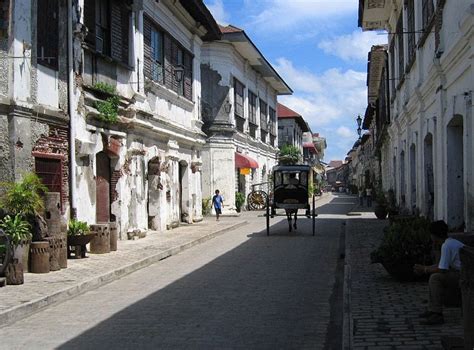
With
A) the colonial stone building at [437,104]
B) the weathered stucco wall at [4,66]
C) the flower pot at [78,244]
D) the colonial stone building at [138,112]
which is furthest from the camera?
the colonial stone building at [138,112]

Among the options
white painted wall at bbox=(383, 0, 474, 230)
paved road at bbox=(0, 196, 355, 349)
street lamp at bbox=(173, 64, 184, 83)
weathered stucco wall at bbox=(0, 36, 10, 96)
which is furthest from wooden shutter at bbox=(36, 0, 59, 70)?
street lamp at bbox=(173, 64, 184, 83)

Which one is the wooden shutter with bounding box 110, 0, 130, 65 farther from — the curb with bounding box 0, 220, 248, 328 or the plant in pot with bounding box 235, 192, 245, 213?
the plant in pot with bounding box 235, 192, 245, 213

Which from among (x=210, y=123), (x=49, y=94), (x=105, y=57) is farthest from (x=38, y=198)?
(x=210, y=123)

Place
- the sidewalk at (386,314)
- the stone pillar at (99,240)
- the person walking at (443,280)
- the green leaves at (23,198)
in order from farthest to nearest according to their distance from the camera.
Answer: the stone pillar at (99,240) < the green leaves at (23,198) < the person walking at (443,280) < the sidewalk at (386,314)

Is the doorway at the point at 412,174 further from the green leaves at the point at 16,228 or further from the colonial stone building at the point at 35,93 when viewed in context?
the green leaves at the point at 16,228

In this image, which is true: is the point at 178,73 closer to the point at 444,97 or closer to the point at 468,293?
the point at 444,97

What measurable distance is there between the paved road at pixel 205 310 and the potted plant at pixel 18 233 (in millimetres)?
1222

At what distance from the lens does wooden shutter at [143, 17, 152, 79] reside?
690 inches

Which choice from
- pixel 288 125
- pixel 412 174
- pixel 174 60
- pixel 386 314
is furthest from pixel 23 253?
pixel 288 125

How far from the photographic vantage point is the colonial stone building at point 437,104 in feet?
30.6

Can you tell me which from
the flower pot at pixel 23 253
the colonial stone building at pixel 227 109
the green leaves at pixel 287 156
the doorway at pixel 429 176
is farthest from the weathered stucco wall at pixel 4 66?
the green leaves at pixel 287 156

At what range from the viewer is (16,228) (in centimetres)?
955

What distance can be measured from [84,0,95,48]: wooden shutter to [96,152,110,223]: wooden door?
2.72 meters

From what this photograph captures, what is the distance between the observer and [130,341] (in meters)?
6.29
